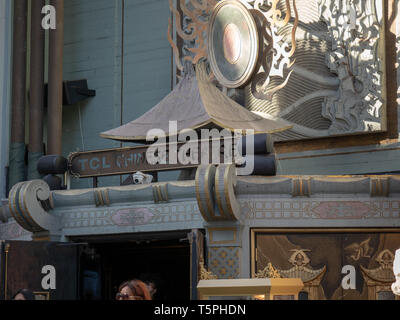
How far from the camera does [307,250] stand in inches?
533

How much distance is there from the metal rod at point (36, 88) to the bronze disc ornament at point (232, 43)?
5.27 metres

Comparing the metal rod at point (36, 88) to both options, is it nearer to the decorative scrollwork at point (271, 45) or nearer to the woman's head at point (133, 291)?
the decorative scrollwork at point (271, 45)

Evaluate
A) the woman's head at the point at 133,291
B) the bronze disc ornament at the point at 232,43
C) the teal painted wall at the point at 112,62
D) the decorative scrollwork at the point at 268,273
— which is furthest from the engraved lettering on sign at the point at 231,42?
the woman's head at the point at 133,291

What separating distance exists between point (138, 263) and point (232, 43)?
5315 mm

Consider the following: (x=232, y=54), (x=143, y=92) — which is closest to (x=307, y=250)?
(x=232, y=54)

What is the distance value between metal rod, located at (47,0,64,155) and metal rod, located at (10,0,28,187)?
0.79 meters

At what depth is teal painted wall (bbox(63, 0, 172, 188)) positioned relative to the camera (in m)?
21.0

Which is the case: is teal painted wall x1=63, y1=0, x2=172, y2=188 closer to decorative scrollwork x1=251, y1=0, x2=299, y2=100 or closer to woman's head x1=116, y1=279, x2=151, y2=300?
decorative scrollwork x1=251, y1=0, x2=299, y2=100

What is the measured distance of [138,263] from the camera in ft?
59.2

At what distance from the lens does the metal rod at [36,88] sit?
68.0 ft

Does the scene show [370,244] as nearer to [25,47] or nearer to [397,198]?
[397,198]

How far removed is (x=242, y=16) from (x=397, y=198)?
5944 mm
